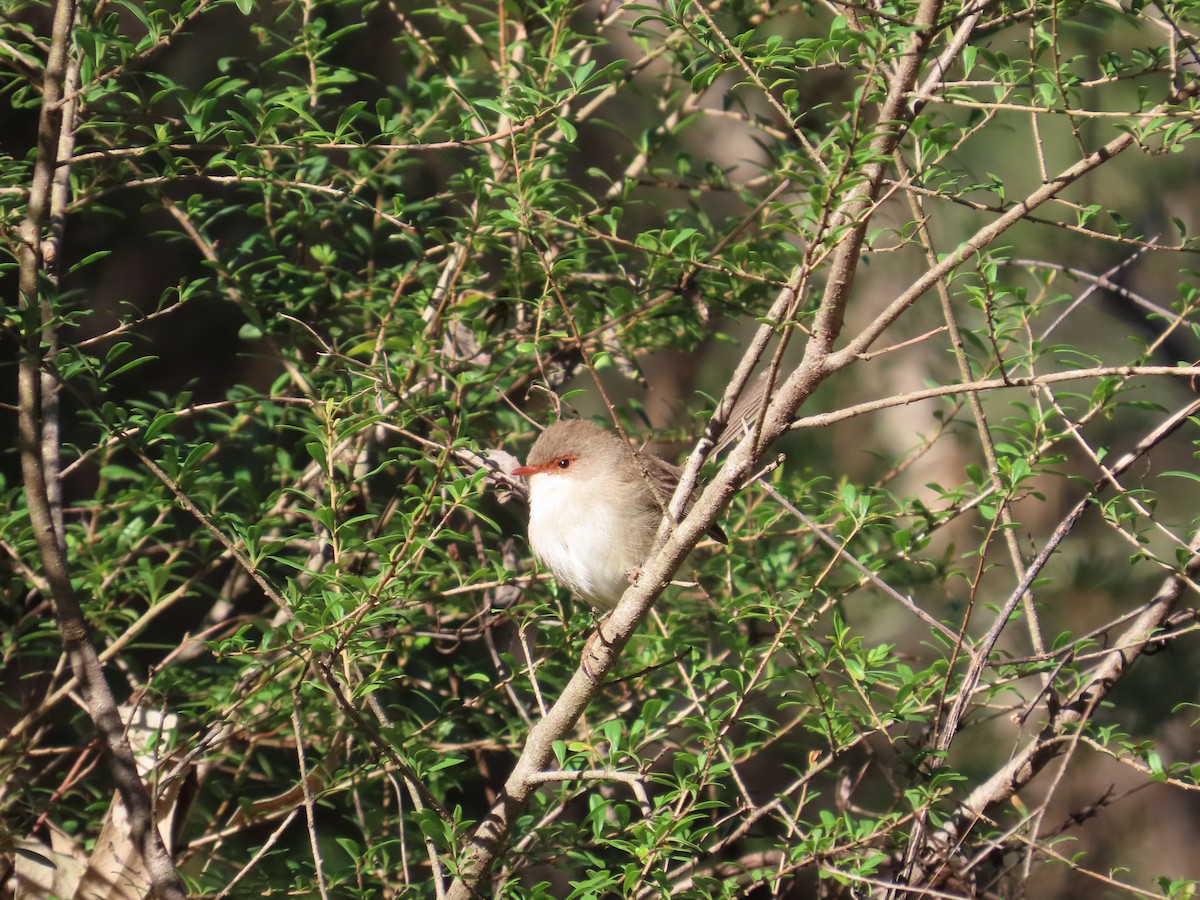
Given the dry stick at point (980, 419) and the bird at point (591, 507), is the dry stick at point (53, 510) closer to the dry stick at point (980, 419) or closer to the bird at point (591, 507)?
the bird at point (591, 507)

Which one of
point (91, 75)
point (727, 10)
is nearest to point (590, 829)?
point (91, 75)

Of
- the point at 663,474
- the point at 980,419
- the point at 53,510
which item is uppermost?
the point at 980,419

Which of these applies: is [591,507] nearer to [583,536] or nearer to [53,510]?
[583,536]

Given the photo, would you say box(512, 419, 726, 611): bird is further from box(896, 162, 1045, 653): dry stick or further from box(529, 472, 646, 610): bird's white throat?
box(896, 162, 1045, 653): dry stick

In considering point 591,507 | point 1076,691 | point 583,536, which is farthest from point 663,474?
point 1076,691

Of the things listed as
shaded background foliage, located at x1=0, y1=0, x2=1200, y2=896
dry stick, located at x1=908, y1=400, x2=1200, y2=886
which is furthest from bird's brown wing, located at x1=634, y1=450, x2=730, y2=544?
dry stick, located at x1=908, y1=400, x2=1200, y2=886
